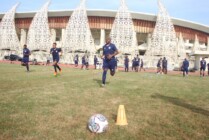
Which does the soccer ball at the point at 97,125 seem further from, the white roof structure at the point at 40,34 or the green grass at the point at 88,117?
the white roof structure at the point at 40,34

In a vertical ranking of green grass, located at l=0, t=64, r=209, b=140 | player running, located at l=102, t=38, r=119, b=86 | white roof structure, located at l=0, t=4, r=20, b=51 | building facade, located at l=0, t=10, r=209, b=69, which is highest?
building facade, located at l=0, t=10, r=209, b=69

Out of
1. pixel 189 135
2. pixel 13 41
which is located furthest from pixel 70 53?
pixel 189 135

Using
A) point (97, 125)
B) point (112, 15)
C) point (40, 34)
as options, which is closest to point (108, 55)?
point (97, 125)

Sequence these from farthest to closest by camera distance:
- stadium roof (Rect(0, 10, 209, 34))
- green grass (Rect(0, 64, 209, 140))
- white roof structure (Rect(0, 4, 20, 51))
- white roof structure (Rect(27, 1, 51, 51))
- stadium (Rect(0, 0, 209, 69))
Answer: stadium (Rect(0, 0, 209, 69)) < stadium roof (Rect(0, 10, 209, 34)) < white roof structure (Rect(0, 4, 20, 51)) < white roof structure (Rect(27, 1, 51, 51)) < green grass (Rect(0, 64, 209, 140))

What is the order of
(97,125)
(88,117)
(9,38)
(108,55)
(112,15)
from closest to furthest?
(97,125) → (88,117) → (108,55) → (9,38) → (112,15)

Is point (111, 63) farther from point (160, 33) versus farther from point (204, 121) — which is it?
point (160, 33)

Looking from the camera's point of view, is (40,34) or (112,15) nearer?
(40,34)

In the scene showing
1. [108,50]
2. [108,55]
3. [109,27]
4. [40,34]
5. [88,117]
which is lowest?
[88,117]

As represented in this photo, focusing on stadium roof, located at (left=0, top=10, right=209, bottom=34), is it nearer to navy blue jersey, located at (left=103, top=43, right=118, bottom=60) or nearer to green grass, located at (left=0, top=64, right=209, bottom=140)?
navy blue jersey, located at (left=103, top=43, right=118, bottom=60)

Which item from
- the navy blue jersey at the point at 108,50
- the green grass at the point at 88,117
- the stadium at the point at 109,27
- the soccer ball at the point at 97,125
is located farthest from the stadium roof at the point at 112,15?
the soccer ball at the point at 97,125

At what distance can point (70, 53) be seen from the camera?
156ft

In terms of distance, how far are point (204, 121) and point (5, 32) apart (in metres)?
54.1

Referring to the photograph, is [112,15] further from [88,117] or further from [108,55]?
[88,117]

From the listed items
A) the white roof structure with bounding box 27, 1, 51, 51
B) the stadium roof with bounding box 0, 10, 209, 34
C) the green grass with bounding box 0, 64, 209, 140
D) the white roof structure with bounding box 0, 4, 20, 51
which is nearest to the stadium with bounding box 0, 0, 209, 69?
the stadium roof with bounding box 0, 10, 209, 34
